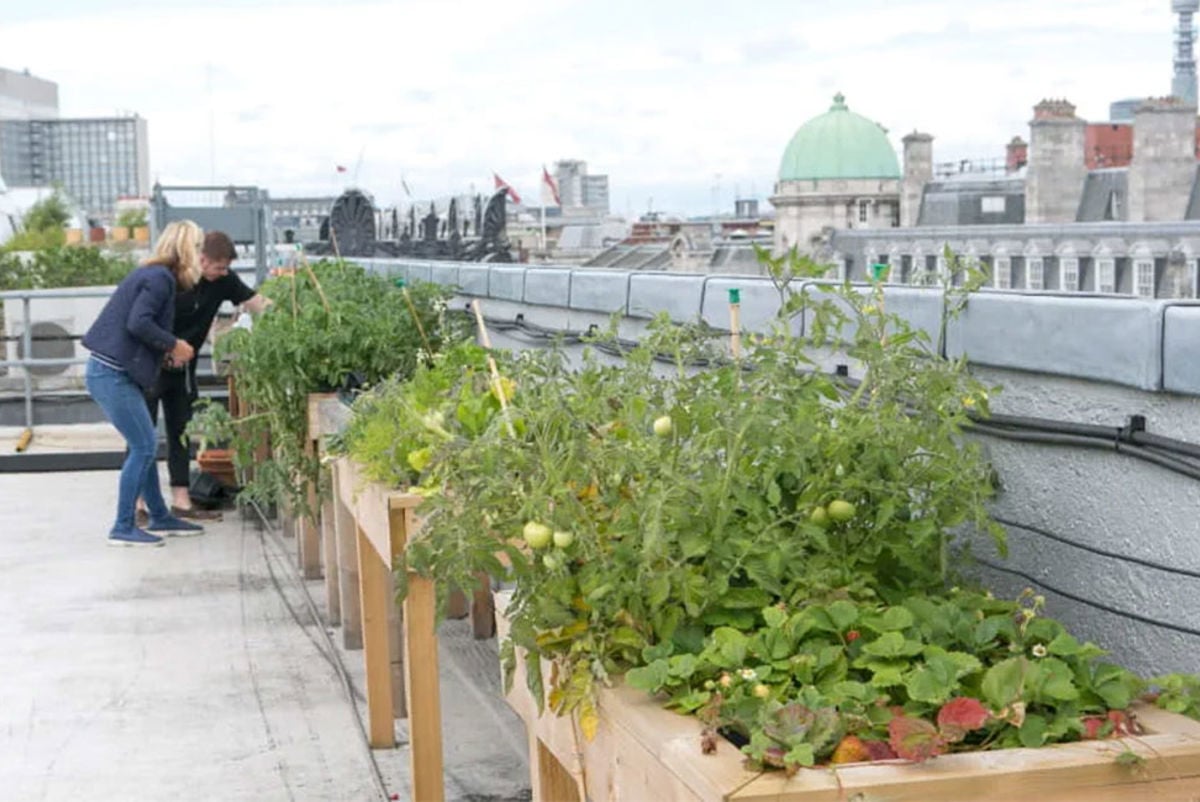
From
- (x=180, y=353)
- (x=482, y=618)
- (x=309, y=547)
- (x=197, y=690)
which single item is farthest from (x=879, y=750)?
(x=180, y=353)

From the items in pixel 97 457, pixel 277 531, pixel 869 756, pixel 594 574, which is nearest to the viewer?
pixel 869 756

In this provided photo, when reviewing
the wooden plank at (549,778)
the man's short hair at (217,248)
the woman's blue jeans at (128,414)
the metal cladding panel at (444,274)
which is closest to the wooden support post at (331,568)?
the woman's blue jeans at (128,414)

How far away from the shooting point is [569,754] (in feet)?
10.7

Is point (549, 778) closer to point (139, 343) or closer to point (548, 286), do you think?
point (548, 286)

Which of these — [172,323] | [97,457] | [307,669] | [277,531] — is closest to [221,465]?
[277,531]

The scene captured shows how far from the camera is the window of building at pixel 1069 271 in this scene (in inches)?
2194

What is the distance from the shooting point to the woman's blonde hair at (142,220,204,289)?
952 centimetres

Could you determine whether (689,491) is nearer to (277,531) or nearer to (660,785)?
(660,785)

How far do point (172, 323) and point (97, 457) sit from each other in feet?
13.0

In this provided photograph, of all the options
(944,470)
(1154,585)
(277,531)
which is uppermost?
(944,470)

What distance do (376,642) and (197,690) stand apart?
1.23 meters

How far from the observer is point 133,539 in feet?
32.2

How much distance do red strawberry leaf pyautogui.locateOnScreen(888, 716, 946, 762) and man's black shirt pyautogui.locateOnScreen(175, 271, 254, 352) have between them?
7965 millimetres

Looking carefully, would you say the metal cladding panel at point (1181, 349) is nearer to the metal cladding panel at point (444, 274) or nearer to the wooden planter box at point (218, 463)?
the metal cladding panel at point (444, 274)
